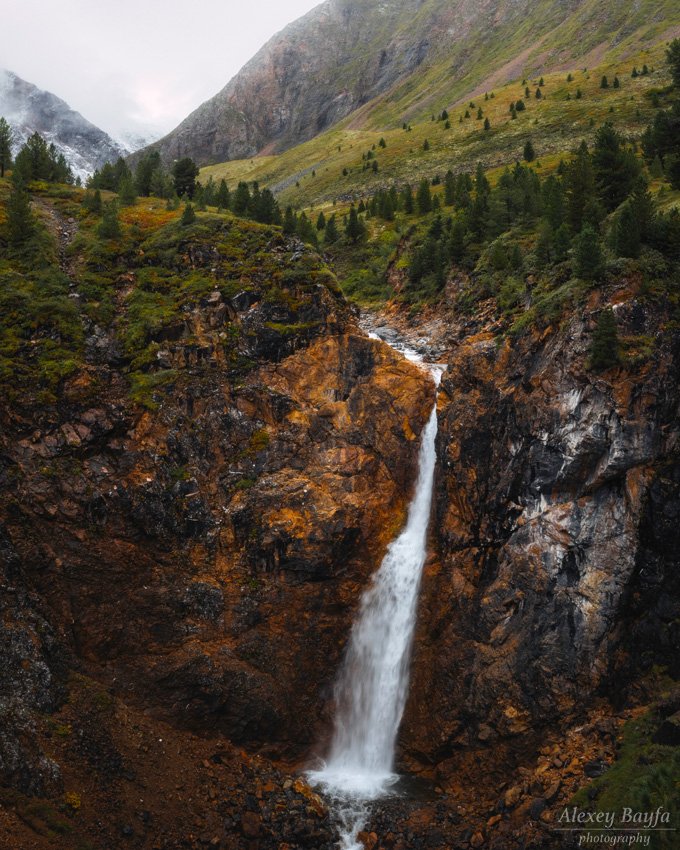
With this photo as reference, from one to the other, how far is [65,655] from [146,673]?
349 centimetres

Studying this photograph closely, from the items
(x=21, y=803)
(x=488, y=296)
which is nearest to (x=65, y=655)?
(x=21, y=803)

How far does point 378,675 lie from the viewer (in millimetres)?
26547

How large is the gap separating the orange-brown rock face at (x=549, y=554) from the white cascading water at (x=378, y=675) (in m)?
0.84

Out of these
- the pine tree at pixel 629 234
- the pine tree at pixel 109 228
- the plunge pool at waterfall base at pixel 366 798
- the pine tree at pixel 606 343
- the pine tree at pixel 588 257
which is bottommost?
the plunge pool at waterfall base at pixel 366 798

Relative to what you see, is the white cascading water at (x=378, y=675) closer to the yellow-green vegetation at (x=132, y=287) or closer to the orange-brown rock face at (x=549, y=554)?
the orange-brown rock face at (x=549, y=554)

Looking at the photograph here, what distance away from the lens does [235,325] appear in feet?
113

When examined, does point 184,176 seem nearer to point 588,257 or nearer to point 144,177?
point 144,177

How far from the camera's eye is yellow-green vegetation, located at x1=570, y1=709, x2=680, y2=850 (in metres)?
14.5

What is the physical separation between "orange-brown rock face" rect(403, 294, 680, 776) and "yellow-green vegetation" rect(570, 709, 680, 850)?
83.8 inches

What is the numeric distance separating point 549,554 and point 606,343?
897 centimetres

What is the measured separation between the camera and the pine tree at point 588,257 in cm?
2484

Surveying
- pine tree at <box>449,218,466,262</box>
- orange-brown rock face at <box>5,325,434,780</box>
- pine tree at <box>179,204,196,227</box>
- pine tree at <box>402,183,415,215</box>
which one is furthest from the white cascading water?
pine tree at <box>402,183,415,215</box>

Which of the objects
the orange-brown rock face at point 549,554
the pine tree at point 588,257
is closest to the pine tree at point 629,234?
the pine tree at point 588,257

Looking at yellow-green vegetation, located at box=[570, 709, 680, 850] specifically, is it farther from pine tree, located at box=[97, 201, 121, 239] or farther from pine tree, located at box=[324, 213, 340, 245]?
pine tree, located at box=[324, 213, 340, 245]
